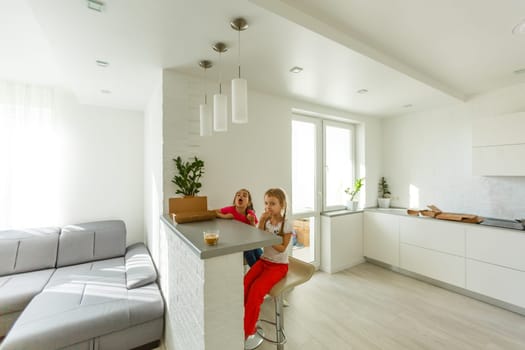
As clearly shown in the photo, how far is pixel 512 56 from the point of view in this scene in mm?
2082

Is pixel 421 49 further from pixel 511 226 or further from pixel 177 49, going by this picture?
pixel 511 226

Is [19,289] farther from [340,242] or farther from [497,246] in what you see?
[497,246]

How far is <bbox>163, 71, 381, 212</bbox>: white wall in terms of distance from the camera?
2.14m

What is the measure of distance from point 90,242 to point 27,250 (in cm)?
58

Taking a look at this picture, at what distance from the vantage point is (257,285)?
5.26 ft

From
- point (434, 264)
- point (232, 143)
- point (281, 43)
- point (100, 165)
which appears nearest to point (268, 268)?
point (232, 143)

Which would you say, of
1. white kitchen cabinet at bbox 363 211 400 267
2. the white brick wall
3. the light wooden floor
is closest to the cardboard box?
the white brick wall

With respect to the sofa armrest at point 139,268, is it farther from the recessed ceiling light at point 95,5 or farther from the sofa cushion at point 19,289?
the recessed ceiling light at point 95,5

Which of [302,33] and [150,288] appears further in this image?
[150,288]

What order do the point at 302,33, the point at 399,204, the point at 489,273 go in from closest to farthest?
1. the point at 302,33
2. the point at 489,273
3. the point at 399,204

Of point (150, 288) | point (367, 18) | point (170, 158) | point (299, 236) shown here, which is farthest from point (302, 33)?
point (299, 236)

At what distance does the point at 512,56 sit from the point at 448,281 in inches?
104

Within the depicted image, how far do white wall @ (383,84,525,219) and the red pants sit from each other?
3.17 meters

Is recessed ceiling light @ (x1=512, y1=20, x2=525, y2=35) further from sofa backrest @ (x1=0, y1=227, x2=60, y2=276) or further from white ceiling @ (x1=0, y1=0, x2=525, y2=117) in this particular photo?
sofa backrest @ (x1=0, y1=227, x2=60, y2=276)
